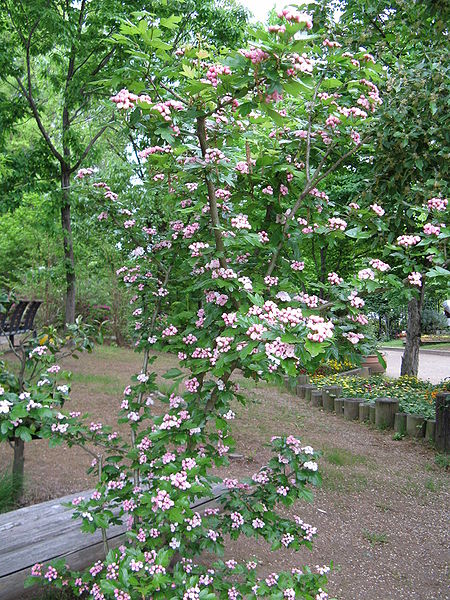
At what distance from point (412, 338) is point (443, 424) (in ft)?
11.0

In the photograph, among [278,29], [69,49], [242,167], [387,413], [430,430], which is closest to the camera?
[278,29]

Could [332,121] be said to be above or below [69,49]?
below

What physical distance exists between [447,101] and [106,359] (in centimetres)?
850

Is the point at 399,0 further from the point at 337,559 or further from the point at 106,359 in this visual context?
the point at 106,359

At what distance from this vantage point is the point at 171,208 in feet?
9.48

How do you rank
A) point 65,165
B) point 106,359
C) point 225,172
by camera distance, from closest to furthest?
point 225,172, point 65,165, point 106,359

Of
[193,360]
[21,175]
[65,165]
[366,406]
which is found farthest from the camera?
[65,165]

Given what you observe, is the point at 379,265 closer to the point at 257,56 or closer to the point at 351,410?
the point at 257,56

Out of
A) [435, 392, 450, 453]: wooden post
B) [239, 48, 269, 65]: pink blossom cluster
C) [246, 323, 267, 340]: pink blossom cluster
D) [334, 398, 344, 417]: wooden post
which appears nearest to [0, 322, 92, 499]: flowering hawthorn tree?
[246, 323, 267, 340]: pink blossom cluster

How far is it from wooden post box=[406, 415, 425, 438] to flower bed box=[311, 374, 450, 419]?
0.17 m

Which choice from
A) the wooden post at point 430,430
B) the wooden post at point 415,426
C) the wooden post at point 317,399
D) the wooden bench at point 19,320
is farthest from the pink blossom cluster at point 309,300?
the wooden bench at point 19,320

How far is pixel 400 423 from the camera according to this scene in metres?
5.71

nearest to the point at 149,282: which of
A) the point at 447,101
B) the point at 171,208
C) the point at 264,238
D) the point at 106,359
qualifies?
the point at 171,208

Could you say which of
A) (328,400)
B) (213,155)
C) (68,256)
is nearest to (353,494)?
(328,400)
